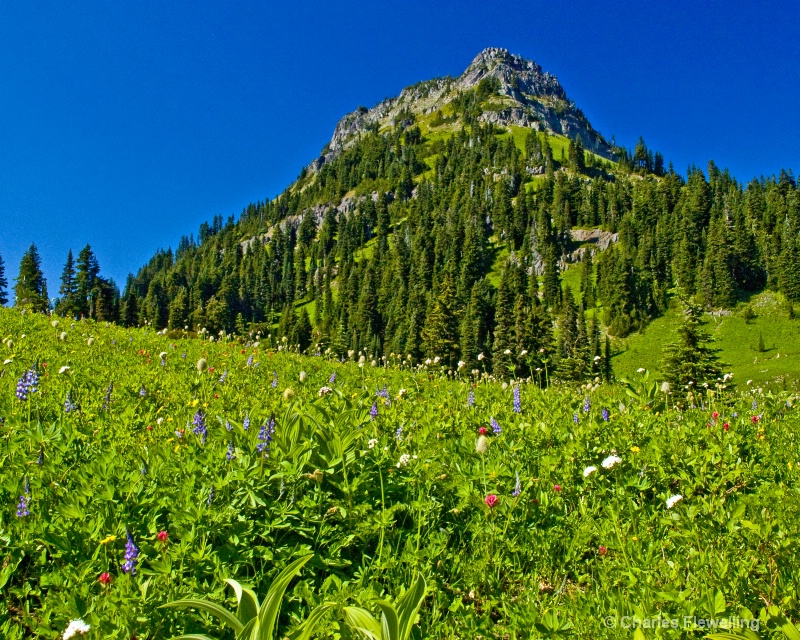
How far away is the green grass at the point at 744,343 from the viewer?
76.5 meters

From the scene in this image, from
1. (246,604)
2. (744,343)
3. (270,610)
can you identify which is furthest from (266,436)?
(744,343)

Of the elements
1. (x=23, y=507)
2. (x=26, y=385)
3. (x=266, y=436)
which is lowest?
(x=23, y=507)

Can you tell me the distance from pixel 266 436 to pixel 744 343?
11372cm

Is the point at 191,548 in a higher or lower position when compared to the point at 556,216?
lower

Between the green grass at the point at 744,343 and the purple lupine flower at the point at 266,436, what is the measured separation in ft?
274

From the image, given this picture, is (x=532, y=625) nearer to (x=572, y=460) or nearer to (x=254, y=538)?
(x=254, y=538)

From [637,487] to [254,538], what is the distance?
10.0ft

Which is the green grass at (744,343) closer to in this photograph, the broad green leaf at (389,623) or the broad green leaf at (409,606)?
the broad green leaf at (409,606)

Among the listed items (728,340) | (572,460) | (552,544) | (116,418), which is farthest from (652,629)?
(728,340)

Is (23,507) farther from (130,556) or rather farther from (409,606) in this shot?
(409,606)

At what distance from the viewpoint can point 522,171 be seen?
198125 mm

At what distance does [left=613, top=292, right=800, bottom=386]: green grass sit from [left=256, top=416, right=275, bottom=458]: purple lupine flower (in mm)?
83653

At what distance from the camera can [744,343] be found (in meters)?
91.2

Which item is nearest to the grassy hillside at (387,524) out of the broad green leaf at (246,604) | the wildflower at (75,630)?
the broad green leaf at (246,604)
